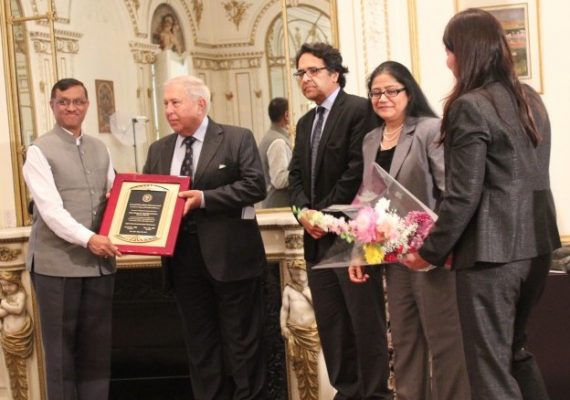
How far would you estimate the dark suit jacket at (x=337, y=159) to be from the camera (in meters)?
3.86

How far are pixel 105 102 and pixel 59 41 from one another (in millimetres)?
426

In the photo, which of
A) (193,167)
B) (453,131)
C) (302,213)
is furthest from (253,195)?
(453,131)

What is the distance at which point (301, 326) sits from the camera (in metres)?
4.68

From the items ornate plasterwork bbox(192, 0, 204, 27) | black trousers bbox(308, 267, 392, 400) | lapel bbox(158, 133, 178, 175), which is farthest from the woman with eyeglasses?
ornate plasterwork bbox(192, 0, 204, 27)

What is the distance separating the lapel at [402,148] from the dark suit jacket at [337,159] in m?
0.31

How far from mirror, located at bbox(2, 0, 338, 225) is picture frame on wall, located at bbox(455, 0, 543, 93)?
102 centimetres

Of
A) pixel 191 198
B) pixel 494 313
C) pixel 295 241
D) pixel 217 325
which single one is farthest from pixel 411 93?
pixel 217 325

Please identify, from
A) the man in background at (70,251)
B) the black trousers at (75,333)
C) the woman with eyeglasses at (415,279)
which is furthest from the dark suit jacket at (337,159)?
the black trousers at (75,333)

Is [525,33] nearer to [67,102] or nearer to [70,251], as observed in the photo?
[67,102]

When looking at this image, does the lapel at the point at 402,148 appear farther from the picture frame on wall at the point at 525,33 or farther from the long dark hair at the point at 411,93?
the picture frame on wall at the point at 525,33

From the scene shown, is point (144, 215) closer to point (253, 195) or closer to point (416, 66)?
point (253, 195)

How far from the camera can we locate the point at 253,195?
164 inches

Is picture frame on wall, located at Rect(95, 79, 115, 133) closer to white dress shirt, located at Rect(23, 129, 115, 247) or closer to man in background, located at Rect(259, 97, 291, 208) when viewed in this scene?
man in background, located at Rect(259, 97, 291, 208)

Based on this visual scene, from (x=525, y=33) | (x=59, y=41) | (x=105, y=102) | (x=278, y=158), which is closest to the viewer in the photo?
(x=525, y=33)
